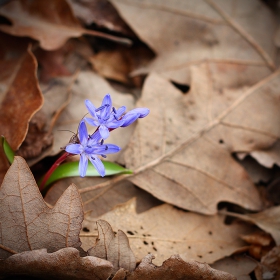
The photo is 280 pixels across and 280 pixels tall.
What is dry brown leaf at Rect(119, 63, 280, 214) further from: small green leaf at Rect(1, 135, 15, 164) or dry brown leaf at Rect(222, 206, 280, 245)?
small green leaf at Rect(1, 135, 15, 164)

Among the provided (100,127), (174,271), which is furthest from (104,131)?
(174,271)

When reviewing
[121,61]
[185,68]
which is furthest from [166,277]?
[121,61]

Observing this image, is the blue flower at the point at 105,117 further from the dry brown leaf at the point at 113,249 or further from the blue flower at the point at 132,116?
the dry brown leaf at the point at 113,249

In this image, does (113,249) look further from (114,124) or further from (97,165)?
(114,124)

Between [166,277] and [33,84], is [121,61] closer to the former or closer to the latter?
[33,84]

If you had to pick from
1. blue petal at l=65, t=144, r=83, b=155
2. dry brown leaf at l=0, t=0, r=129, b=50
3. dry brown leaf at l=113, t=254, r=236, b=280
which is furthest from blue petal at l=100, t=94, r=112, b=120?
dry brown leaf at l=0, t=0, r=129, b=50

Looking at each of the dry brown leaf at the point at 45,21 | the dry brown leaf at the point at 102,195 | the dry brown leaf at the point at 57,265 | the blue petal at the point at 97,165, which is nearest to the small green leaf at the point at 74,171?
the dry brown leaf at the point at 102,195
